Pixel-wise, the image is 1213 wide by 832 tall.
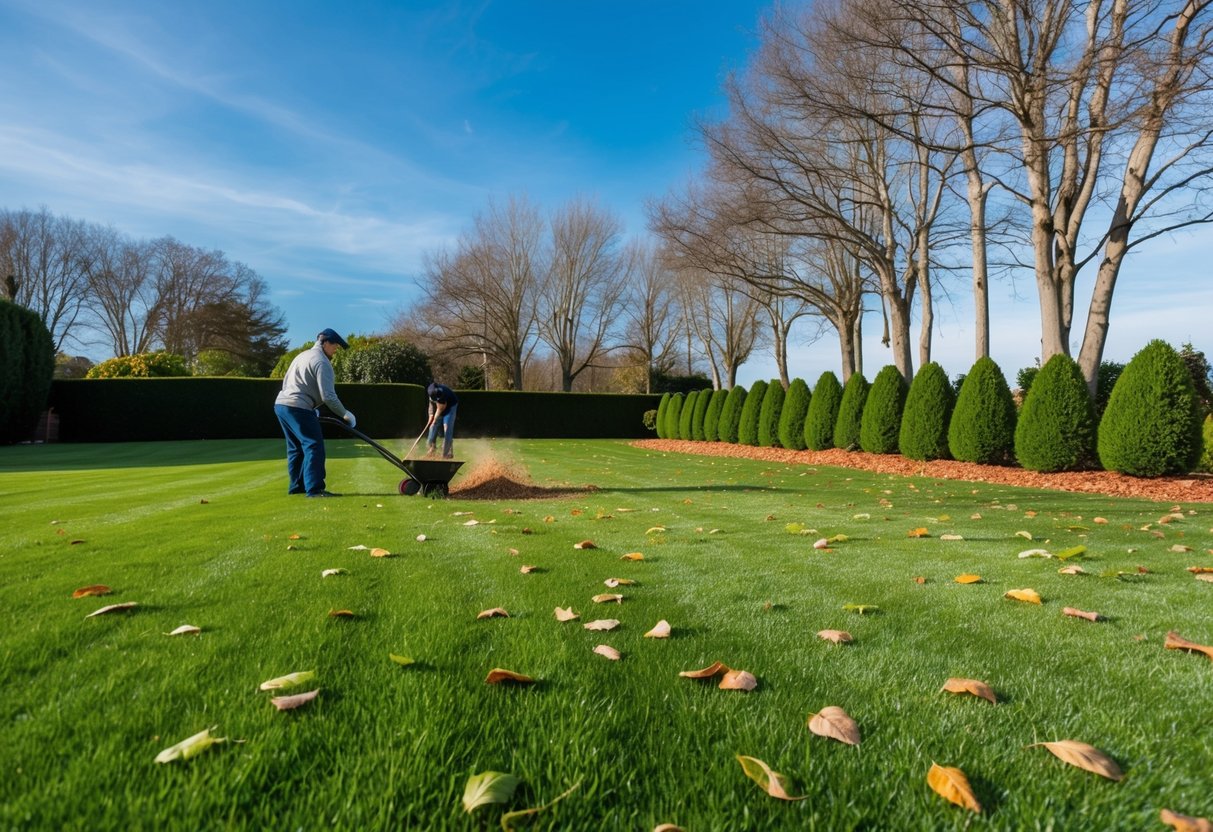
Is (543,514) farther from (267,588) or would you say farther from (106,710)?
(106,710)

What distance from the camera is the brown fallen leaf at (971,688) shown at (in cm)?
192

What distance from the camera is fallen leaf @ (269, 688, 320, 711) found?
1.69 metres

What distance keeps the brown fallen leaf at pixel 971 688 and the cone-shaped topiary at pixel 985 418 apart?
37.9 ft

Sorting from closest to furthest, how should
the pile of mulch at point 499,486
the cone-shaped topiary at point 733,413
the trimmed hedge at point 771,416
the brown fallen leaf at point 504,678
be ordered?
the brown fallen leaf at point 504,678 < the pile of mulch at point 499,486 < the trimmed hedge at point 771,416 < the cone-shaped topiary at point 733,413

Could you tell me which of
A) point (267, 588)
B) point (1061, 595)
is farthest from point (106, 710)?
point (1061, 595)

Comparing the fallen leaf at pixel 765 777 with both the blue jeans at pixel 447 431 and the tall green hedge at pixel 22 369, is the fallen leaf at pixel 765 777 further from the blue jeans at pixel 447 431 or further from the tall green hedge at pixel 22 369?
the tall green hedge at pixel 22 369

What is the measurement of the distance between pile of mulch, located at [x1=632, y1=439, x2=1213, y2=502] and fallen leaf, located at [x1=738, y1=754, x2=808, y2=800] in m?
9.73

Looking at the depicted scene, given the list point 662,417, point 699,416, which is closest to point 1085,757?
point 699,416

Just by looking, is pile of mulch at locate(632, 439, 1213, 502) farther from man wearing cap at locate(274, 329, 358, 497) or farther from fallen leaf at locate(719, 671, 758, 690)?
man wearing cap at locate(274, 329, 358, 497)

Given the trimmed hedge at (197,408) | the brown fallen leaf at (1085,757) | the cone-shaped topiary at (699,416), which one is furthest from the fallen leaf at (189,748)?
the cone-shaped topiary at (699,416)

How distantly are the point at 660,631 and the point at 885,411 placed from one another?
13399 mm

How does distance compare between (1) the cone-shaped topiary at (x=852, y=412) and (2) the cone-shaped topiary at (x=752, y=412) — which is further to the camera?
(2) the cone-shaped topiary at (x=752, y=412)

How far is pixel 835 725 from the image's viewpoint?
1688mm

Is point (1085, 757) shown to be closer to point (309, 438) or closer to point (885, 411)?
point (309, 438)
